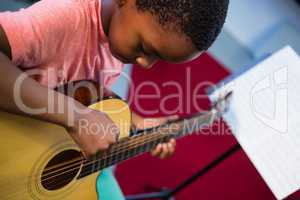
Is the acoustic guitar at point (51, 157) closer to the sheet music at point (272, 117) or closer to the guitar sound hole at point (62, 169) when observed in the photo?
the guitar sound hole at point (62, 169)

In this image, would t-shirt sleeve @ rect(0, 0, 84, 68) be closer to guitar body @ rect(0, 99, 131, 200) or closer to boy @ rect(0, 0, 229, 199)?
boy @ rect(0, 0, 229, 199)

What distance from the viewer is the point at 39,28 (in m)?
0.61

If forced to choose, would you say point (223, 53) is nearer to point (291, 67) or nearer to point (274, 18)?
point (274, 18)

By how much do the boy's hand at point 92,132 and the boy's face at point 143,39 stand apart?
13 cm

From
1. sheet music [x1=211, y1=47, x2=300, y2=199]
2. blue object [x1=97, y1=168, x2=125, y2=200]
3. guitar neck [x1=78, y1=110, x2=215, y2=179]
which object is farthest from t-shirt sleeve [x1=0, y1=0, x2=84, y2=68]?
sheet music [x1=211, y1=47, x2=300, y2=199]

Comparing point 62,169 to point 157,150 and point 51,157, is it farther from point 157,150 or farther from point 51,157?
point 157,150

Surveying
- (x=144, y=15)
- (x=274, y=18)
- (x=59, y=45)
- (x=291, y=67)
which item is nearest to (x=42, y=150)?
(x=59, y=45)

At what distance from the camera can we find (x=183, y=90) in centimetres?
157

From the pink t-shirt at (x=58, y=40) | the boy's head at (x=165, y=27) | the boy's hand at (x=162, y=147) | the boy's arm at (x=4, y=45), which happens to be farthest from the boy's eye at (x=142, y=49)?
the boy's hand at (x=162, y=147)

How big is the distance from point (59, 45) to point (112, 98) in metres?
0.16

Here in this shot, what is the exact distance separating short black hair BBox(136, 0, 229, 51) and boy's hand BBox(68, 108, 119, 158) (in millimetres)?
217

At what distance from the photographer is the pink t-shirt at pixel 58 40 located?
0.60 metres

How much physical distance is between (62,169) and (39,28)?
0.27 metres

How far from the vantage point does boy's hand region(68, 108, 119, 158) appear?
0.68m
